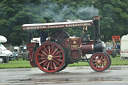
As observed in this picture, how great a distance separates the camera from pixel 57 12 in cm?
3372

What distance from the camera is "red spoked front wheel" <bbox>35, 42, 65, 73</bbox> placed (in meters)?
15.4

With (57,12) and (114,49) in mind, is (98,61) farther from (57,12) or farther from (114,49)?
(114,49)

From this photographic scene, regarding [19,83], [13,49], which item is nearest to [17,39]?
[13,49]

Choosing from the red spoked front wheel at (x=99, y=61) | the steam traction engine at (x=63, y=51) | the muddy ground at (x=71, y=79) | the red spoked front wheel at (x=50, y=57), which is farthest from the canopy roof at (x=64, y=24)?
the muddy ground at (x=71, y=79)

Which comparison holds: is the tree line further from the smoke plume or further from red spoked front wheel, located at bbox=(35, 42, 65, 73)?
red spoked front wheel, located at bbox=(35, 42, 65, 73)

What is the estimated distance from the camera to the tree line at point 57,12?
122ft

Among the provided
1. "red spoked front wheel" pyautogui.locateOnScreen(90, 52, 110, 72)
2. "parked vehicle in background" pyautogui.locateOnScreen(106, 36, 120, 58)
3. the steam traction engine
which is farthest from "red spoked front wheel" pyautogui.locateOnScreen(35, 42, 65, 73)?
"parked vehicle in background" pyautogui.locateOnScreen(106, 36, 120, 58)

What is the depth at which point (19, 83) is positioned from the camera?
11242mm

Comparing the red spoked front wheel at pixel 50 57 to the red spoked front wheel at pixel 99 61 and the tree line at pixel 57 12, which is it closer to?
the red spoked front wheel at pixel 99 61

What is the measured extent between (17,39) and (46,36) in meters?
28.2

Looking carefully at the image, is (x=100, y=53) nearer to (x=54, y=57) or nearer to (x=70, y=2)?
(x=54, y=57)

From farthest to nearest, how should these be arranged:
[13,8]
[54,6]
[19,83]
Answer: [13,8]
[54,6]
[19,83]

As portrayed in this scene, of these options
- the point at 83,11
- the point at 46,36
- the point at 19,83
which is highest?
the point at 83,11

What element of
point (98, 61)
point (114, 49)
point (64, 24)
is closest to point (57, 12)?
point (114, 49)
